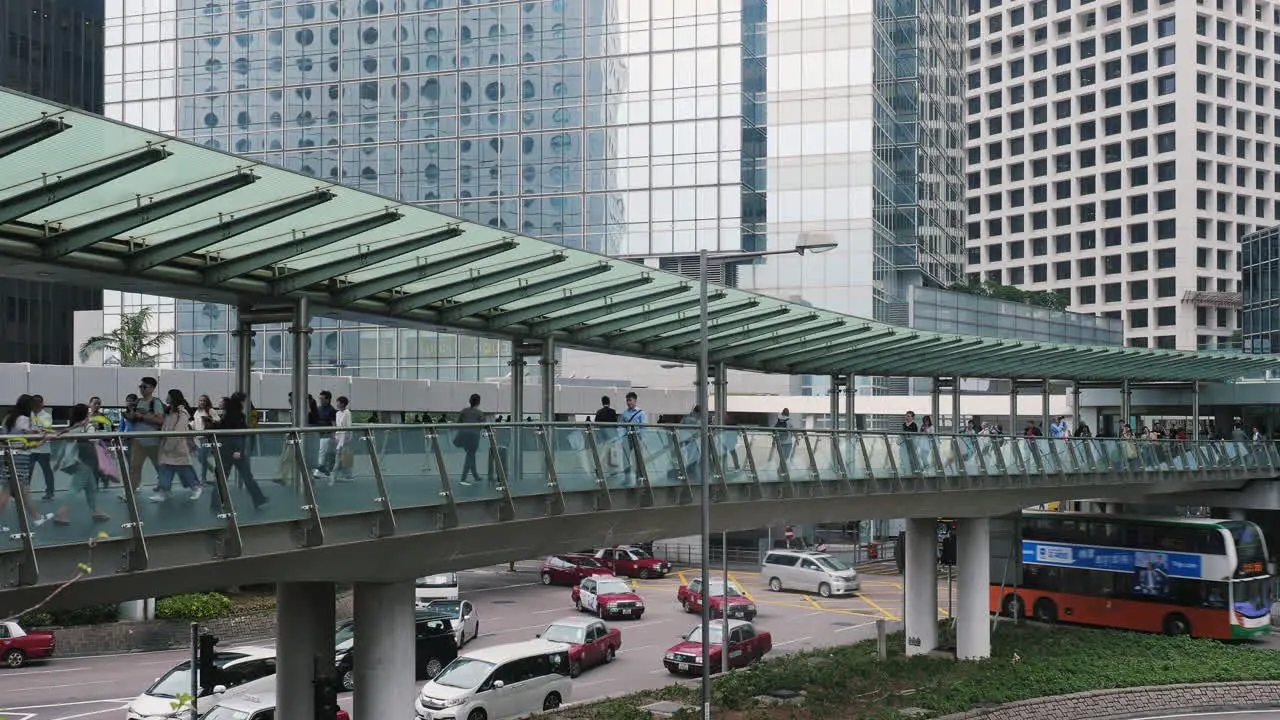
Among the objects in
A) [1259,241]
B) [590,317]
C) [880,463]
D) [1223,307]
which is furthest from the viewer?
[1223,307]

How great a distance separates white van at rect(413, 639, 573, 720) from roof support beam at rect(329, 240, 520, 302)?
10.6m

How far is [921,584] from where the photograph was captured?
3259cm

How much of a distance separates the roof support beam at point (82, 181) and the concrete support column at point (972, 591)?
23386 millimetres

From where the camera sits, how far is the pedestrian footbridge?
11.0 metres

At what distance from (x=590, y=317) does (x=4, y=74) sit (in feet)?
175

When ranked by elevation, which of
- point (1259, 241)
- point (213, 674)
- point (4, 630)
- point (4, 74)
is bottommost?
point (4, 630)

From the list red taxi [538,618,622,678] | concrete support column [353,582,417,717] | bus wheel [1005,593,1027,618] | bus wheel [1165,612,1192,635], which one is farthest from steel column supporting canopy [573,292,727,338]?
bus wheel [1165,612,1192,635]

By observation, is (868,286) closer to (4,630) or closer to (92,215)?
(4,630)

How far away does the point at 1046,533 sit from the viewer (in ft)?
131

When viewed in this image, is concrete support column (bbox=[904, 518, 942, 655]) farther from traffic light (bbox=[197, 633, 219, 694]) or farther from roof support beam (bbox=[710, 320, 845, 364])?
traffic light (bbox=[197, 633, 219, 694])

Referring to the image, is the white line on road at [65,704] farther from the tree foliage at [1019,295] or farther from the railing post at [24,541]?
the tree foliage at [1019,295]

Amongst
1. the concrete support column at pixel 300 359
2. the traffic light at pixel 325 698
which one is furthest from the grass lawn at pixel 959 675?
the traffic light at pixel 325 698

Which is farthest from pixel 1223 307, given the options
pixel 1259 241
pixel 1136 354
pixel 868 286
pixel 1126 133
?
pixel 1136 354

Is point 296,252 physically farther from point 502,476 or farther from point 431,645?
point 431,645
